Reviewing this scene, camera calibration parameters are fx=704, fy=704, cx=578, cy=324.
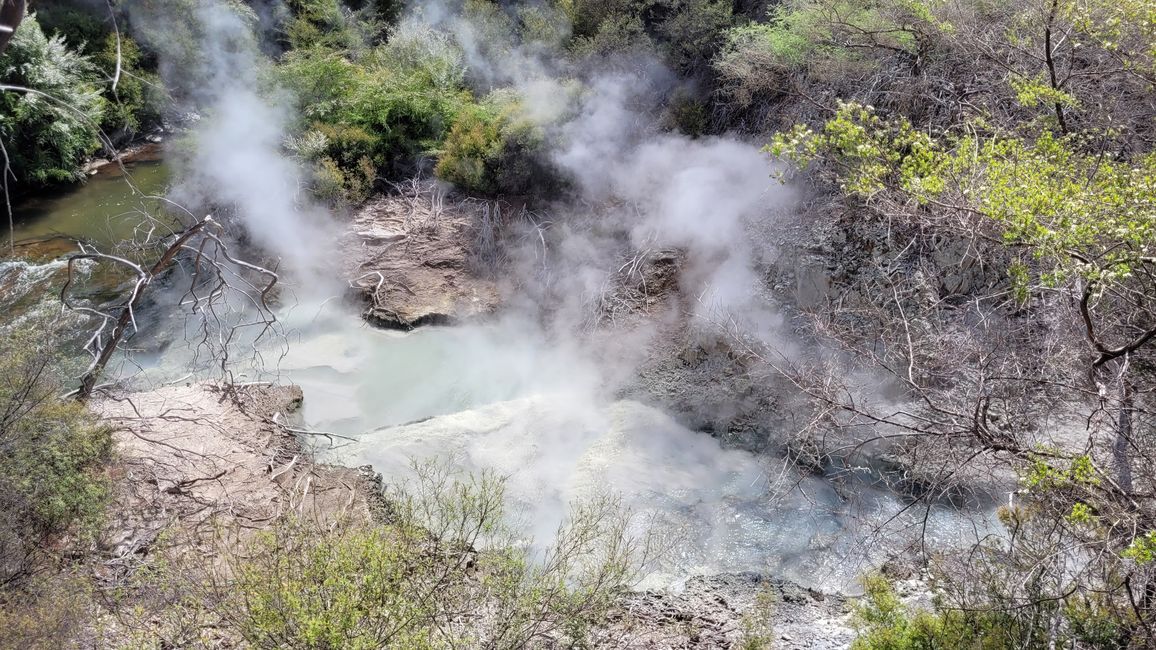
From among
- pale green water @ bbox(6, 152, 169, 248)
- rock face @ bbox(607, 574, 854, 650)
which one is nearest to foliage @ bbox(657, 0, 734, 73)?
rock face @ bbox(607, 574, 854, 650)

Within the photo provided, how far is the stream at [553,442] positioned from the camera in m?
7.20

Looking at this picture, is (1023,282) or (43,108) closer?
(1023,282)

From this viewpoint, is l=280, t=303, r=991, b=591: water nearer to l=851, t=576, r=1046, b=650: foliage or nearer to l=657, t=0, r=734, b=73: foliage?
l=851, t=576, r=1046, b=650: foliage

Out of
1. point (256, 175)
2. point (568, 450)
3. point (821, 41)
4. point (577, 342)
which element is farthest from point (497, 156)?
point (568, 450)

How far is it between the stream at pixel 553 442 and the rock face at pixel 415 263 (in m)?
0.34

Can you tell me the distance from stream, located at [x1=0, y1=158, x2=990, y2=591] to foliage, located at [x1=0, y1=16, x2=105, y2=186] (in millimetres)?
3691

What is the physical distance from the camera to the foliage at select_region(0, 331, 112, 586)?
597 centimetres

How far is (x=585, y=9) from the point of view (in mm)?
12570

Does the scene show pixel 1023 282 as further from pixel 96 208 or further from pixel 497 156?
pixel 96 208

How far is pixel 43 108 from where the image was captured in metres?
13.0

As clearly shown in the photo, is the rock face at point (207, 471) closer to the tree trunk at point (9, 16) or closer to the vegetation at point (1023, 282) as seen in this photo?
the tree trunk at point (9, 16)

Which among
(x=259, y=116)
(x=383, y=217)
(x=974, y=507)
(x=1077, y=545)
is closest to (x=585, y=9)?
(x=383, y=217)

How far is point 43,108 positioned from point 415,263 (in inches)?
325

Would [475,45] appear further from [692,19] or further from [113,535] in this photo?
[113,535]
